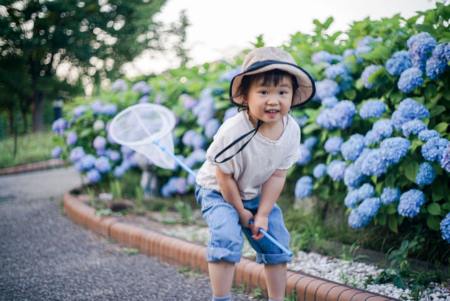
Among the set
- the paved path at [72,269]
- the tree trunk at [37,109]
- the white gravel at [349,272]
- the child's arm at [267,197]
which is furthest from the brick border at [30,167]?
the tree trunk at [37,109]

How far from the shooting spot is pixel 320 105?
3680 millimetres

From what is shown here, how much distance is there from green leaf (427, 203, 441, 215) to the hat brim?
1.05 m

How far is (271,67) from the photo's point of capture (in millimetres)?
1854

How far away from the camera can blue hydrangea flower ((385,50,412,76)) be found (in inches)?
114

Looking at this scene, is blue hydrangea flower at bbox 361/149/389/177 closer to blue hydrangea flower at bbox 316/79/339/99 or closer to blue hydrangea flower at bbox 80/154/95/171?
blue hydrangea flower at bbox 316/79/339/99

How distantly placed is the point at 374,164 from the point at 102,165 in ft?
10.5

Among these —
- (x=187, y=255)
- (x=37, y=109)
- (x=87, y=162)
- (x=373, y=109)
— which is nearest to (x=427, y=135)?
(x=373, y=109)

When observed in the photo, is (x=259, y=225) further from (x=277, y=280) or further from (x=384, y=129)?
(x=384, y=129)

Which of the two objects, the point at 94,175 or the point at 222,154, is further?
the point at 94,175

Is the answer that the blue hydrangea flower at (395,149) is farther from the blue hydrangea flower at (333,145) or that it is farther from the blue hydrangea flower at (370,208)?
the blue hydrangea flower at (333,145)

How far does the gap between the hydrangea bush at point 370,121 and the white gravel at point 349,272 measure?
26 cm

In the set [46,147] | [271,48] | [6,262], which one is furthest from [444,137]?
[46,147]

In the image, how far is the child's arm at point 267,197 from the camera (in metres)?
2.04

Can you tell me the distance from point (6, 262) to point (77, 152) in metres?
2.05
